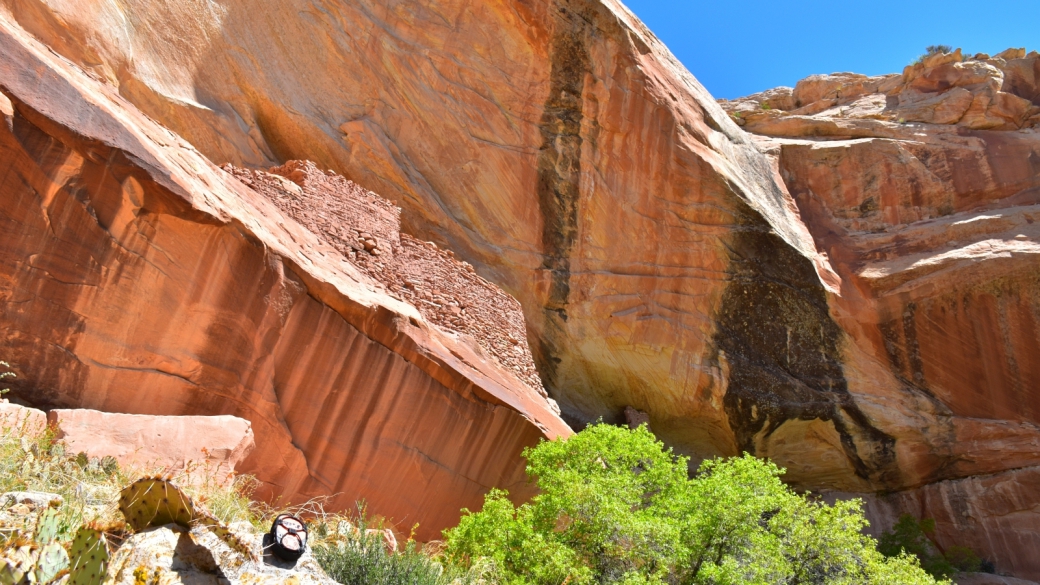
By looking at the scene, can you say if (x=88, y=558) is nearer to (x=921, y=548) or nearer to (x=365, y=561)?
(x=365, y=561)

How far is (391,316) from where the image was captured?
1027cm

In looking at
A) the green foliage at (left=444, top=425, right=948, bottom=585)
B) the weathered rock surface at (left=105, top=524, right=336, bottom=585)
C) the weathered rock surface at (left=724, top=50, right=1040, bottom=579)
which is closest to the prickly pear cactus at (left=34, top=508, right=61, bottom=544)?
the weathered rock surface at (left=105, top=524, right=336, bottom=585)

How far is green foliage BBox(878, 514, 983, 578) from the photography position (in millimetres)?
16328

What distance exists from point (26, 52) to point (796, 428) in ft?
51.8

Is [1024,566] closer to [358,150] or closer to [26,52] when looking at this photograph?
[358,150]

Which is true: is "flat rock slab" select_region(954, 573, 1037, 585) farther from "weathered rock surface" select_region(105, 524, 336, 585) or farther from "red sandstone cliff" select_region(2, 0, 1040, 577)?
"weathered rock surface" select_region(105, 524, 336, 585)

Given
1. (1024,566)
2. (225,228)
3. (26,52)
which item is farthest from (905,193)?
(26,52)

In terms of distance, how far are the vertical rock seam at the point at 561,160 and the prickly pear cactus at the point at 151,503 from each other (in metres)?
11.7

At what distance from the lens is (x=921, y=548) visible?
16.5m

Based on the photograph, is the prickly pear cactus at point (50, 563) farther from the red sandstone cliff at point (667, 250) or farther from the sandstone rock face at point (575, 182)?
the red sandstone cliff at point (667, 250)

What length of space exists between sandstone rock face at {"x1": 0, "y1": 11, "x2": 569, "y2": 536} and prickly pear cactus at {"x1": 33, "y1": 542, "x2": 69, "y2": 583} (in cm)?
458

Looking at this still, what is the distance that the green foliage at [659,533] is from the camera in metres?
8.34

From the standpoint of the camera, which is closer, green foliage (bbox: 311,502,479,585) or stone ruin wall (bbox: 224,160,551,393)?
green foliage (bbox: 311,502,479,585)

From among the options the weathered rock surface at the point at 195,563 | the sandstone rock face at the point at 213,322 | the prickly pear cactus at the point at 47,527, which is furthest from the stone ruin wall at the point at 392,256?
the prickly pear cactus at the point at 47,527
